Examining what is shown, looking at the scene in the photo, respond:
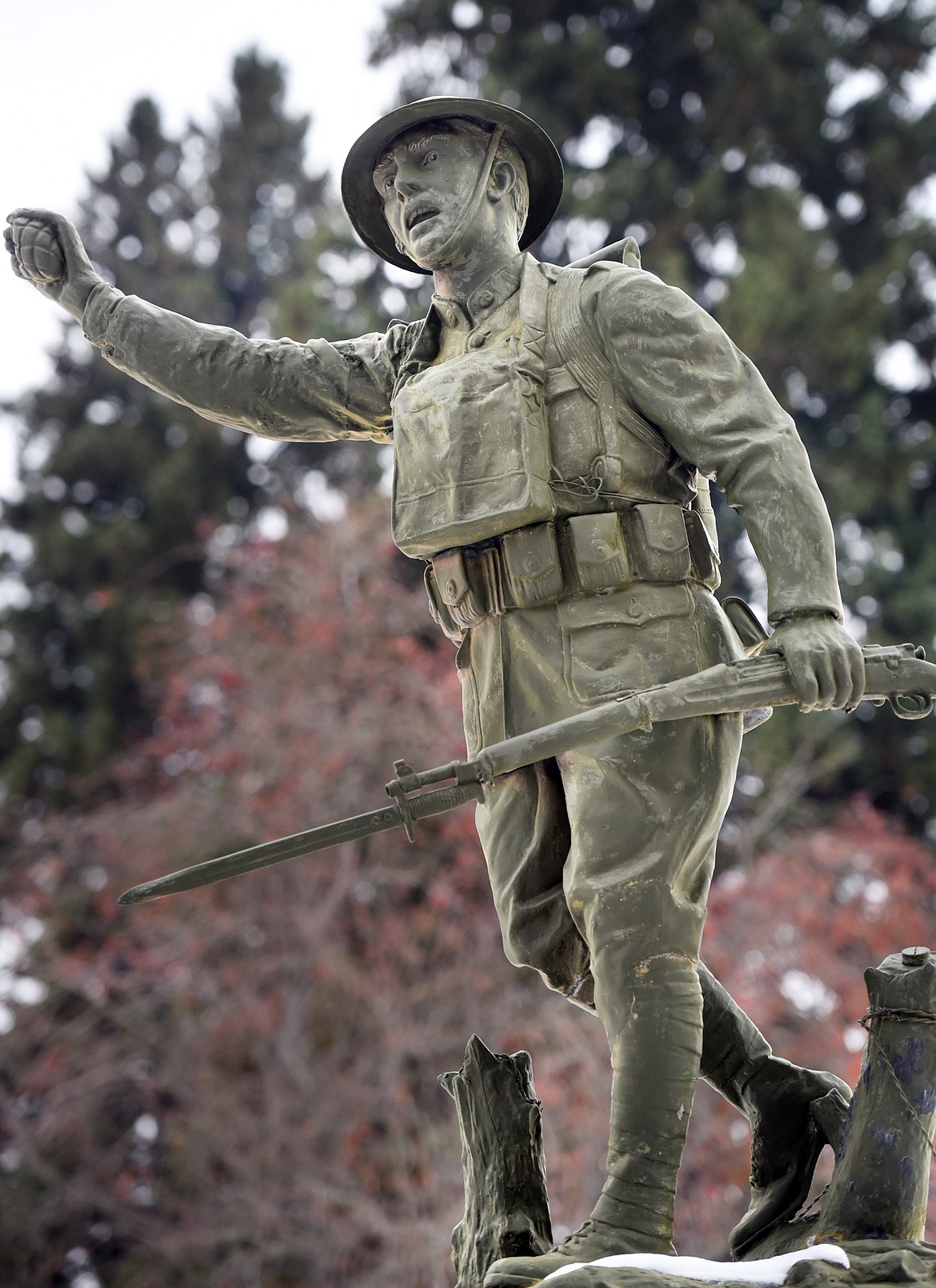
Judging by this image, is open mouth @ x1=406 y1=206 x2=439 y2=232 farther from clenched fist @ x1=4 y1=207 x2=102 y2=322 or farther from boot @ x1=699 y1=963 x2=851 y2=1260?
boot @ x1=699 y1=963 x2=851 y2=1260

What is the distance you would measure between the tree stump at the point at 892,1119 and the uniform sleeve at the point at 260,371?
1.72m

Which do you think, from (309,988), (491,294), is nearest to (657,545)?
(491,294)

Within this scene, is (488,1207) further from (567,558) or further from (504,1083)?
(567,558)

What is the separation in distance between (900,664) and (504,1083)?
1.35 m

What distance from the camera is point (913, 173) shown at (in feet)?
49.1

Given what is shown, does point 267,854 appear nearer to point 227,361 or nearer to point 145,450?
point 227,361

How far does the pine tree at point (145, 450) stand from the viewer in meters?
15.3

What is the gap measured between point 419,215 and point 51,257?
36.2 inches

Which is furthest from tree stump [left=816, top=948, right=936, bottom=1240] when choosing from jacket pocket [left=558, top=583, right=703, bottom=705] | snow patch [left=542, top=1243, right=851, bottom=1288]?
jacket pocket [left=558, top=583, right=703, bottom=705]

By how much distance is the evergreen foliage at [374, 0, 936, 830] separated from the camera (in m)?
13.1

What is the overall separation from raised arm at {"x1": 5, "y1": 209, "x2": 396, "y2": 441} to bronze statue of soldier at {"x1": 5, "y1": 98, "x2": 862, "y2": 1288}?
3.3 inches

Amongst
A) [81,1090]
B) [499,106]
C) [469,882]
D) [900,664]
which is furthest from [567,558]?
[81,1090]

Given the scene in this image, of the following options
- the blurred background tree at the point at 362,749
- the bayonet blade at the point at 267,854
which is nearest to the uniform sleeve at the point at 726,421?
the bayonet blade at the point at 267,854

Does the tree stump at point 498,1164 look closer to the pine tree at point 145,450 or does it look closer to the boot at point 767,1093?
the boot at point 767,1093
